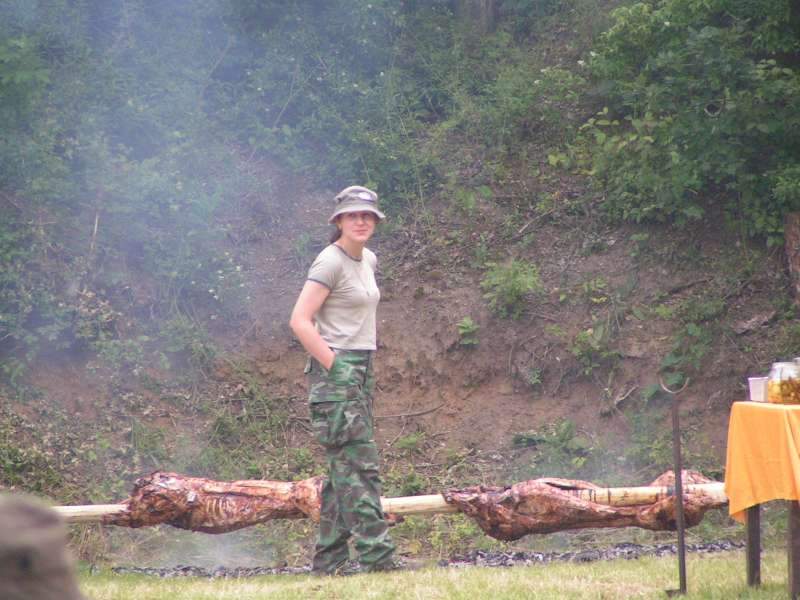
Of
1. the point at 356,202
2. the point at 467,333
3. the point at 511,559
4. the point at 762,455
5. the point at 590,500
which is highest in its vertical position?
the point at 467,333

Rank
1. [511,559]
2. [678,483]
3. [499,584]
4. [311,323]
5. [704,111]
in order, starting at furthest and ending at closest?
[704,111], [511,559], [311,323], [499,584], [678,483]

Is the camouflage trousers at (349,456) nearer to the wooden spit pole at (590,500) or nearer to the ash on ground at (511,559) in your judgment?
the wooden spit pole at (590,500)

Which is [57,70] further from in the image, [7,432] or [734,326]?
[734,326]

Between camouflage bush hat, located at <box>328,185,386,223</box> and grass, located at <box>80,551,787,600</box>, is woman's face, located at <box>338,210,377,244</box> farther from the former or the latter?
grass, located at <box>80,551,787,600</box>

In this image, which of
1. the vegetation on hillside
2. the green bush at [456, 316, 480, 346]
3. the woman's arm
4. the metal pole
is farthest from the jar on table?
the green bush at [456, 316, 480, 346]

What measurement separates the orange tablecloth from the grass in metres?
0.51

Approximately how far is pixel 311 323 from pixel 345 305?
27 cm

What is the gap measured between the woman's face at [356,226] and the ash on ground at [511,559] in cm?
243

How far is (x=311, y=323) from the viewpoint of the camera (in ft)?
19.2

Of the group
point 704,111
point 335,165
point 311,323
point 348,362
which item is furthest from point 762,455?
point 335,165

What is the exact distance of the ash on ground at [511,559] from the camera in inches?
286

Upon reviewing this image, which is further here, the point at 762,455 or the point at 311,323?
the point at 311,323

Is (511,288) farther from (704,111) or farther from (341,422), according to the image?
(341,422)

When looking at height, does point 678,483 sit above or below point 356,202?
below
